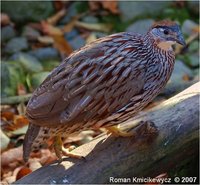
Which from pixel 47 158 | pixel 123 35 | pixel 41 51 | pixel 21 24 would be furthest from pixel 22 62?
pixel 123 35

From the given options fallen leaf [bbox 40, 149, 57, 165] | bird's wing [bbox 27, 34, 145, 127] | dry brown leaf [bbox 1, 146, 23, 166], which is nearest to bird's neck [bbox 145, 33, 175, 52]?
bird's wing [bbox 27, 34, 145, 127]

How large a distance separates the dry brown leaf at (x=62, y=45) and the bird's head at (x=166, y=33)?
2705mm

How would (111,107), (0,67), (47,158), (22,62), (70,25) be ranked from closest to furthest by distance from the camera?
(111,107) → (47,158) → (0,67) → (22,62) → (70,25)

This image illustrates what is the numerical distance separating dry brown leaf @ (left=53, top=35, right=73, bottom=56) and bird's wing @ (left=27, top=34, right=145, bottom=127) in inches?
110

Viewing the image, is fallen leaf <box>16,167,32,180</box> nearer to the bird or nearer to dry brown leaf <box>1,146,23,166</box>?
dry brown leaf <box>1,146,23,166</box>

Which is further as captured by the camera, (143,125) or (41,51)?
(41,51)

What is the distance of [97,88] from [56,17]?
11.7ft

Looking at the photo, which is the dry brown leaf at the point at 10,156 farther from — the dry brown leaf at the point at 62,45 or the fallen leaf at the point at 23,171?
the dry brown leaf at the point at 62,45

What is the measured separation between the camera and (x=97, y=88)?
4328 mm

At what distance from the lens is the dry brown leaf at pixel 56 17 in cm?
770

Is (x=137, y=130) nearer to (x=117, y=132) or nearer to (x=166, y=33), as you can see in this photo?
(x=117, y=132)

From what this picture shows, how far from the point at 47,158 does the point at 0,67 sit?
1.34m

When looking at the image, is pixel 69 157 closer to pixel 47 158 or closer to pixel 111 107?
pixel 111 107

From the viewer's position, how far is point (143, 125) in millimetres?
4480
